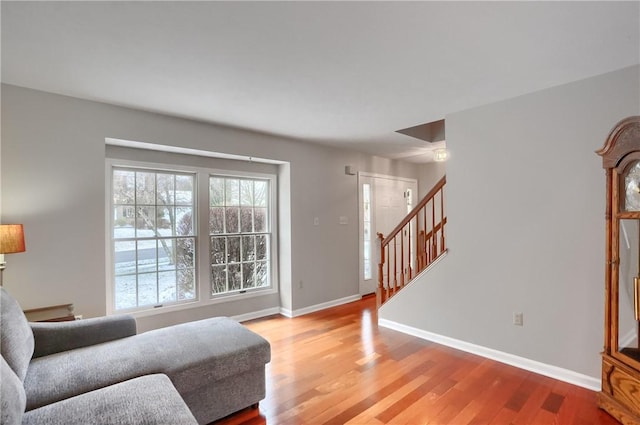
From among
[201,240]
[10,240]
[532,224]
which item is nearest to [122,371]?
[10,240]

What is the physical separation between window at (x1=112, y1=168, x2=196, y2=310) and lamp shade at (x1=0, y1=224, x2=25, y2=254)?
1.00 metres

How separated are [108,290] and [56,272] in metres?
0.60

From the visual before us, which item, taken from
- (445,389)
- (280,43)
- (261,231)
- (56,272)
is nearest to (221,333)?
(56,272)

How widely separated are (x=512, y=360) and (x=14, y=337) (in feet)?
11.4

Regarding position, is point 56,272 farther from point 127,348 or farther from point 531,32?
point 531,32

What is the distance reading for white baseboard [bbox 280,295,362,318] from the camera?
4324mm

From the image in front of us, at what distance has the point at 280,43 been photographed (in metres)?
1.92

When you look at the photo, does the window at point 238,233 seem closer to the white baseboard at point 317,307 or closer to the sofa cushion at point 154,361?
the white baseboard at point 317,307

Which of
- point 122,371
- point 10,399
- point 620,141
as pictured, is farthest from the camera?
point 620,141

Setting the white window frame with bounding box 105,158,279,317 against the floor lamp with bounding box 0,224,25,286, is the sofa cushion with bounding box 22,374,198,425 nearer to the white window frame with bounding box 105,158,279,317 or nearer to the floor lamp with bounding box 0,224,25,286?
the floor lamp with bounding box 0,224,25,286

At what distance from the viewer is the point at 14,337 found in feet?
5.39

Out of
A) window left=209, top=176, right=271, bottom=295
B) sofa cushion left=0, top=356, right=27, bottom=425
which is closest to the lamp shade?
sofa cushion left=0, top=356, right=27, bottom=425

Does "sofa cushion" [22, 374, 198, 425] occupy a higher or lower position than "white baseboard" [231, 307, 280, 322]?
higher

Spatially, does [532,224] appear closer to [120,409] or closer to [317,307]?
[317,307]
